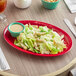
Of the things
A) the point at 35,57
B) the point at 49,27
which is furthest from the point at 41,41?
the point at 49,27

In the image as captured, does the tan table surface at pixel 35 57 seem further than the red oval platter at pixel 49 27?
No

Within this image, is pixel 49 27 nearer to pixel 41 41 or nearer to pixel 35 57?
pixel 41 41

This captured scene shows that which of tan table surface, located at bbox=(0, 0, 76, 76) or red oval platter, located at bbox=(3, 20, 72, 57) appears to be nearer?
tan table surface, located at bbox=(0, 0, 76, 76)

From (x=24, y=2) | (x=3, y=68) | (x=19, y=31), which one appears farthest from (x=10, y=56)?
(x=24, y=2)

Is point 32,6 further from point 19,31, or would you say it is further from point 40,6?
point 19,31
